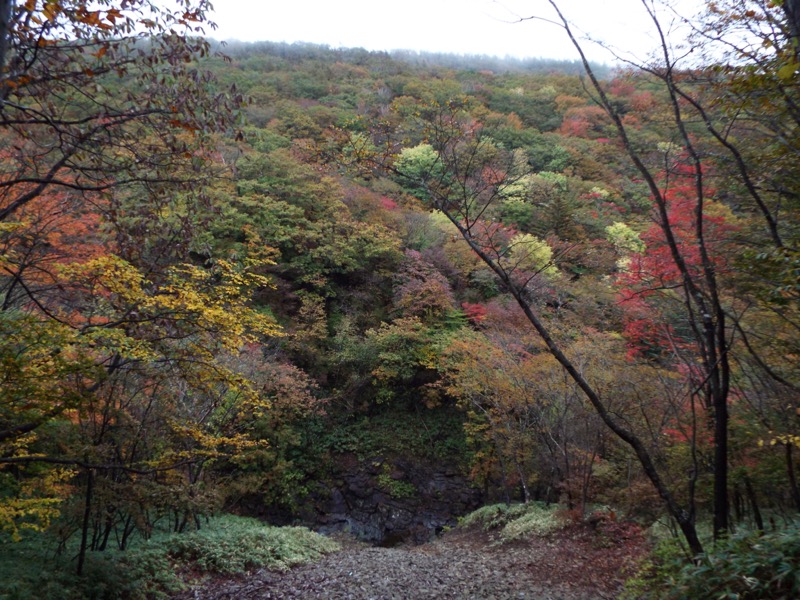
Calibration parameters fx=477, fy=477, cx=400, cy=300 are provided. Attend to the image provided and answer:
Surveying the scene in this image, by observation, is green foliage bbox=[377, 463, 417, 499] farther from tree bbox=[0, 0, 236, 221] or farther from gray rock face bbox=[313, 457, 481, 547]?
tree bbox=[0, 0, 236, 221]

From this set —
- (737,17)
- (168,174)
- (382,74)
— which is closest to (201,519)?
(168,174)

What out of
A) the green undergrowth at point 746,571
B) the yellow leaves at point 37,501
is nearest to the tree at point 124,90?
the yellow leaves at point 37,501

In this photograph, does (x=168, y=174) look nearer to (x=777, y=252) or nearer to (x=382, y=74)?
(x=777, y=252)

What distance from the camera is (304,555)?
10.3 meters

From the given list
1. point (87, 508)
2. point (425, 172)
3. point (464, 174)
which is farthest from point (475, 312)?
point (87, 508)

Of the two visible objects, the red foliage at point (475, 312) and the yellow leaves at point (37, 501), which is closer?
the yellow leaves at point (37, 501)

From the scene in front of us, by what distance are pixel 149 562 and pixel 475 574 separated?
18.3 ft

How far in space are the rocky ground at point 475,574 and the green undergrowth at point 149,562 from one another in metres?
0.46

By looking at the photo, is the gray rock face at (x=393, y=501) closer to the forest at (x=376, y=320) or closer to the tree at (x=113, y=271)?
the forest at (x=376, y=320)

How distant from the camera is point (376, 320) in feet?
63.7

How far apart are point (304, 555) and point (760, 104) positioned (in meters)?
10.9

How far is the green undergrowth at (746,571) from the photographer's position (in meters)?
3.56

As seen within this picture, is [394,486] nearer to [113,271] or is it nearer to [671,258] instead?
[671,258]

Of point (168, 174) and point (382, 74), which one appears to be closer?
point (168, 174)
